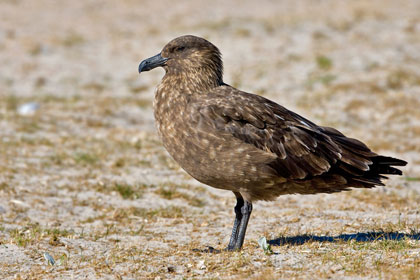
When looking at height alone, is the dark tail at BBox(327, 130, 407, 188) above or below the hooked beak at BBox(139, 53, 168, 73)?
below

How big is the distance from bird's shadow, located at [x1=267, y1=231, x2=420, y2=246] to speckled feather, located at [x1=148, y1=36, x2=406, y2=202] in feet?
1.58

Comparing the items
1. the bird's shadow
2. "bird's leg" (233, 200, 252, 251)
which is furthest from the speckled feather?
the bird's shadow

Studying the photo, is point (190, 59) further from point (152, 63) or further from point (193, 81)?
point (152, 63)

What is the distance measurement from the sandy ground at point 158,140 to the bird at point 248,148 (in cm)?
56

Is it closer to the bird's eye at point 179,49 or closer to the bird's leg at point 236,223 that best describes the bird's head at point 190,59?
the bird's eye at point 179,49

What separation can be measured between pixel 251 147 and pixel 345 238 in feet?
4.39

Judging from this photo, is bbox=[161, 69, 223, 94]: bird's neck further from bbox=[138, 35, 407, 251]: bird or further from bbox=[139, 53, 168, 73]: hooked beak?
bbox=[139, 53, 168, 73]: hooked beak

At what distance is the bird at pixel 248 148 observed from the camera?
18.3 ft

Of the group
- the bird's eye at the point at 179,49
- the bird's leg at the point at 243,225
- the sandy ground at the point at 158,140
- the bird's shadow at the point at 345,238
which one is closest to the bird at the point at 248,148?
the bird's leg at the point at 243,225

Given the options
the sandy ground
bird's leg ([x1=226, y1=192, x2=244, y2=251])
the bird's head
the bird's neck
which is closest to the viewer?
the sandy ground

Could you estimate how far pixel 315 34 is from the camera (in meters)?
16.6

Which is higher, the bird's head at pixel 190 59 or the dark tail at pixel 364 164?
the bird's head at pixel 190 59

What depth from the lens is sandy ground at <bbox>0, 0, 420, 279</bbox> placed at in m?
5.46

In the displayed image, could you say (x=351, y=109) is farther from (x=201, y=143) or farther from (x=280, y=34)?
(x=201, y=143)
